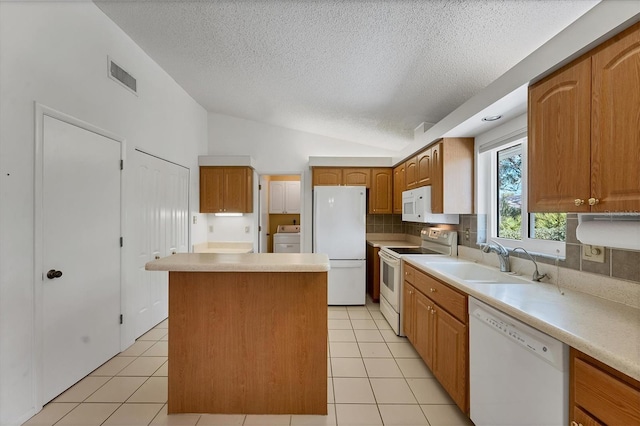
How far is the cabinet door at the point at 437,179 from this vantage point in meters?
2.59

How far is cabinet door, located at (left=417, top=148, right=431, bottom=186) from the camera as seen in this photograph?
9.43 feet

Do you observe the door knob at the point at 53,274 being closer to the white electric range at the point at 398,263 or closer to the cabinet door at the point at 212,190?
the cabinet door at the point at 212,190

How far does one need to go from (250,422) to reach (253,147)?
12.8ft

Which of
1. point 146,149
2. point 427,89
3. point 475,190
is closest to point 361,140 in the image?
point 427,89

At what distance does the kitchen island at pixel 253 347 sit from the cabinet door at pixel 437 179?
1526 mm

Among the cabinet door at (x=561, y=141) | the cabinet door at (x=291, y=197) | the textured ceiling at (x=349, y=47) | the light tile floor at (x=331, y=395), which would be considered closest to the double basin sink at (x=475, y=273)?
the cabinet door at (x=561, y=141)

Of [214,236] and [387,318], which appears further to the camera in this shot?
[214,236]

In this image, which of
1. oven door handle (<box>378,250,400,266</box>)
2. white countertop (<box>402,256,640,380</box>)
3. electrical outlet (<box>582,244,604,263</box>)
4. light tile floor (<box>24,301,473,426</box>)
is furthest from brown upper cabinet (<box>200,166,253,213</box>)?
electrical outlet (<box>582,244,604,263</box>)

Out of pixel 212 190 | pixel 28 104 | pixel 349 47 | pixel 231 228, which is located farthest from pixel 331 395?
pixel 212 190

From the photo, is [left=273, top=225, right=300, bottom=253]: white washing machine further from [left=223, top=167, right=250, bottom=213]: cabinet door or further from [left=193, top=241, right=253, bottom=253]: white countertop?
[left=223, top=167, right=250, bottom=213]: cabinet door

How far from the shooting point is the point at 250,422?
170 cm

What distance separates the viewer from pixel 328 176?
4.25 m

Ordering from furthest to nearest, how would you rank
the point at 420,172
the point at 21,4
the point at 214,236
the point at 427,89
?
the point at 214,236, the point at 420,172, the point at 427,89, the point at 21,4

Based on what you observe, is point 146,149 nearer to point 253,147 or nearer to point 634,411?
point 253,147
